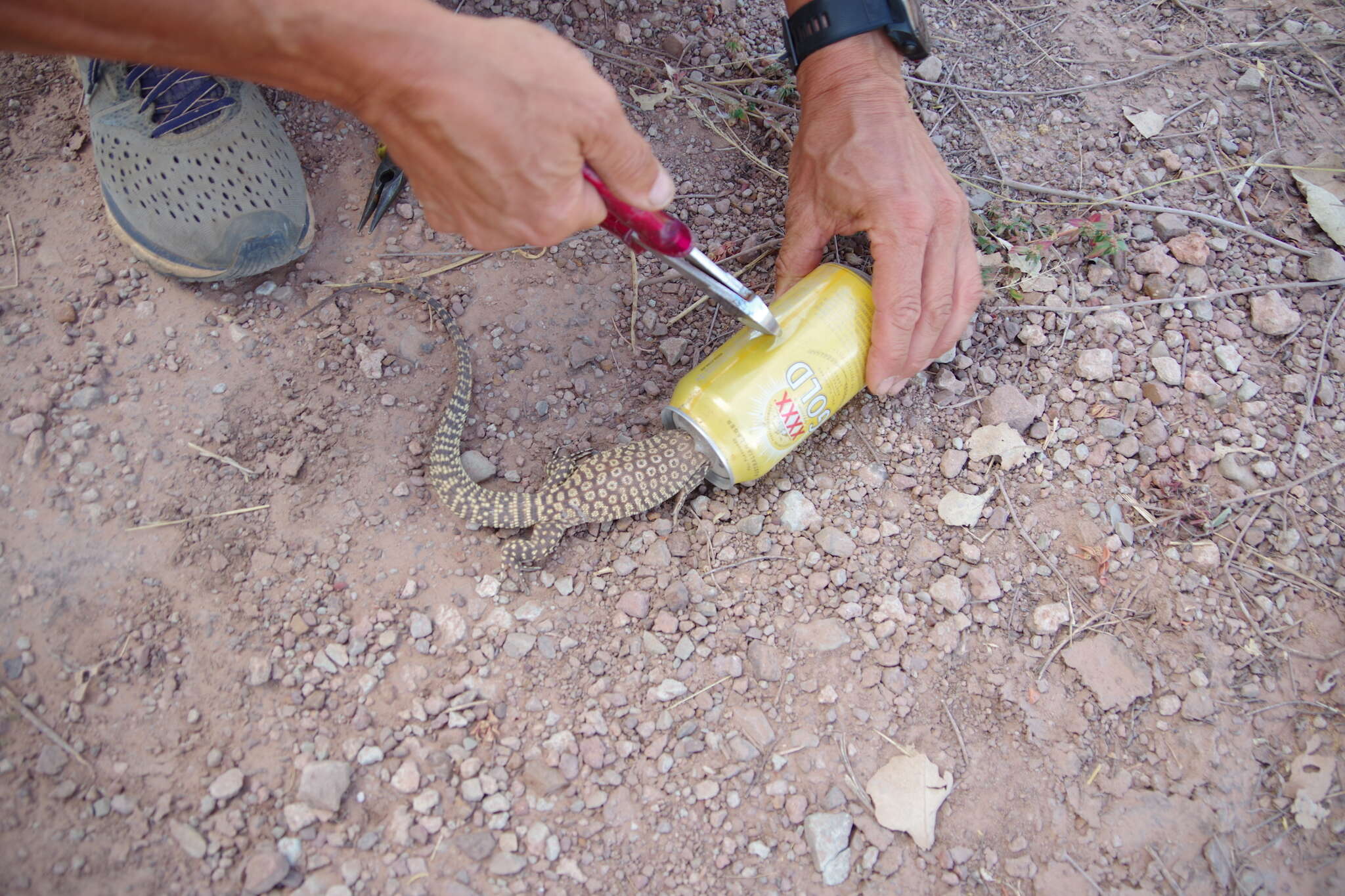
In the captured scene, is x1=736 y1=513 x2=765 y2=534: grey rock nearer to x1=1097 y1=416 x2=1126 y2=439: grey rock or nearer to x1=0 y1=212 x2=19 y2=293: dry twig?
x1=1097 y1=416 x2=1126 y2=439: grey rock

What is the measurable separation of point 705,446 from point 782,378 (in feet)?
1.14

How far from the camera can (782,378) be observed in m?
2.47

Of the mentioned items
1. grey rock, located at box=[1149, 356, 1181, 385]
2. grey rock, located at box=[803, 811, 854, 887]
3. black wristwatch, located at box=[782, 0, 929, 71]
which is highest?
black wristwatch, located at box=[782, 0, 929, 71]

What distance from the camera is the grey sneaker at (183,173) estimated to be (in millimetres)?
2848

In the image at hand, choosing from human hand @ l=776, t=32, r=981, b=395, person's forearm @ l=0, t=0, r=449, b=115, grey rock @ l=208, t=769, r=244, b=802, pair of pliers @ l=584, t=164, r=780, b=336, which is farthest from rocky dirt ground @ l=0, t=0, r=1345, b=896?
person's forearm @ l=0, t=0, r=449, b=115

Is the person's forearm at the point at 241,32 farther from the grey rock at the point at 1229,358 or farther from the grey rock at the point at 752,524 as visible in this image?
the grey rock at the point at 1229,358

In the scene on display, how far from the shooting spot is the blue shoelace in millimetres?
2863

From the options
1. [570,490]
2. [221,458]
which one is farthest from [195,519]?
[570,490]

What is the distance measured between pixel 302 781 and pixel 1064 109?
412 centimetres

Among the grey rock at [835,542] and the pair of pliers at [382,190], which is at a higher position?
the pair of pliers at [382,190]

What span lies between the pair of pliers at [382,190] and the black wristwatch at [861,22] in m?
1.72

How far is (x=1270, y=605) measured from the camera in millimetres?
2551

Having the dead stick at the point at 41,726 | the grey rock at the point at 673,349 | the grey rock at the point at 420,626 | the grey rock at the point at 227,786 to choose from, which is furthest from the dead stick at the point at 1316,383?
the dead stick at the point at 41,726

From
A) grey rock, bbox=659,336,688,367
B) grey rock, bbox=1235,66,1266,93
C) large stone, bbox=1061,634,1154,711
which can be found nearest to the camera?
large stone, bbox=1061,634,1154,711
